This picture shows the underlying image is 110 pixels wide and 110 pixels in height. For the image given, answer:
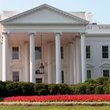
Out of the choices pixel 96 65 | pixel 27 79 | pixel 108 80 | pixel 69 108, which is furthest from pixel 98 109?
pixel 96 65

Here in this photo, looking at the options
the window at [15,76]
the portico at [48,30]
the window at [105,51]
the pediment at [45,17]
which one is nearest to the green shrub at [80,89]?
the portico at [48,30]

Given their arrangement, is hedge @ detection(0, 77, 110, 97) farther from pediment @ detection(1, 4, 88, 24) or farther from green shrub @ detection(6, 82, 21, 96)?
pediment @ detection(1, 4, 88, 24)

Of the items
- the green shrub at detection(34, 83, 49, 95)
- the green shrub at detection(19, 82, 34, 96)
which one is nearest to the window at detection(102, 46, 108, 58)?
the green shrub at detection(34, 83, 49, 95)

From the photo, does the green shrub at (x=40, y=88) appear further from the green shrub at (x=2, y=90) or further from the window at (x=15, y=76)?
the window at (x=15, y=76)

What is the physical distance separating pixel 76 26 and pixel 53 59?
26.4 ft

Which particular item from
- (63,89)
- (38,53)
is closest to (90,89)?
(63,89)

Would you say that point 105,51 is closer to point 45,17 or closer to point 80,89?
point 45,17

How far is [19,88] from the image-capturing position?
24.3m

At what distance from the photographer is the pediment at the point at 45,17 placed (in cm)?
3306

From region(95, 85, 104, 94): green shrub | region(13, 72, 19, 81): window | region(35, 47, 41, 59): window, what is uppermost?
region(35, 47, 41, 59): window

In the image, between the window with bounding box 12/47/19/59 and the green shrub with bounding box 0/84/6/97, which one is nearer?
the green shrub with bounding box 0/84/6/97

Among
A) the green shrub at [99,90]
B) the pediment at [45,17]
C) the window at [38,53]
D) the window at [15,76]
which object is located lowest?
the green shrub at [99,90]

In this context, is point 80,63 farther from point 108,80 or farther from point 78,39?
point 108,80

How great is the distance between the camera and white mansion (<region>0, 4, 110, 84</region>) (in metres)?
33.0
